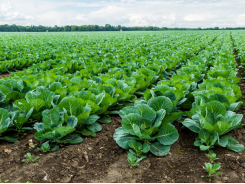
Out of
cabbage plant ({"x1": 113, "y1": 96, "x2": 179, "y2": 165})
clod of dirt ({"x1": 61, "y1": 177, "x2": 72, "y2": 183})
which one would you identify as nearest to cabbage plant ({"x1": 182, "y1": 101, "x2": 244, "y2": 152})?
cabbage plant ({"x1": 113, "y1": 96, "x2": 179, "y2": 165})

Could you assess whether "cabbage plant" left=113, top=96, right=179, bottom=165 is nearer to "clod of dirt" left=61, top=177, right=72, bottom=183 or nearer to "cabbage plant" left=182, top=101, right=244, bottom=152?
"cabbage plant" left=182, top=101, right=244, bottom=152

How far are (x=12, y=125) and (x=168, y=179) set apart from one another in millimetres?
2154

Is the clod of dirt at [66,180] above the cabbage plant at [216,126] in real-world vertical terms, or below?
below

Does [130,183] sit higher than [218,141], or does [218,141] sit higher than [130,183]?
[218,141]

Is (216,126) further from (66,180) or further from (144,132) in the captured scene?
(66,180)

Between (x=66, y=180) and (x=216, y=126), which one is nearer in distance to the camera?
(x=66, y=180)

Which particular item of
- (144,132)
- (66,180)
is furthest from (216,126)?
(66,180)

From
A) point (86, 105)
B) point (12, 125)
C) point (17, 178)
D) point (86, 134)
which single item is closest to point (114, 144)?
point (86, 134)

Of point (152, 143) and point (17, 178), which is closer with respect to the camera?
point (17, 178)

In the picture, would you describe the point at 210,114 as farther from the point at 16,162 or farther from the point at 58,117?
Answer: the point at 16,162

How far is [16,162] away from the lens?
A: 205cm

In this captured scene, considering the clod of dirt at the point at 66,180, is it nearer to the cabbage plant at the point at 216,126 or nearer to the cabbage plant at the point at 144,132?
the cabbage plant at the point at 144,132

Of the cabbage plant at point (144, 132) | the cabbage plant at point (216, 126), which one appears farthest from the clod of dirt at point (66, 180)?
the cabbage plant at point (216, 126)

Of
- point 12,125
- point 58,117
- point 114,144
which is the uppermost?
point 58,117
